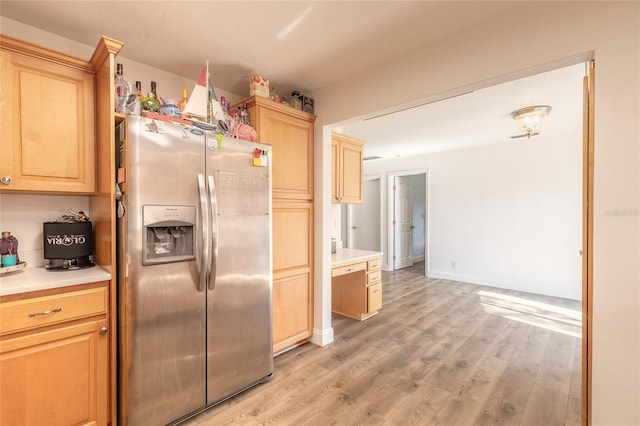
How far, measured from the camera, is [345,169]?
356 cm

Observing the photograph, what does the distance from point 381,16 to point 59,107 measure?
197cm

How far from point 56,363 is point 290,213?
1.76 metres

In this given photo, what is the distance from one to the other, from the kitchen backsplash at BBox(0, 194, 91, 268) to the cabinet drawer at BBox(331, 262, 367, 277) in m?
2.26

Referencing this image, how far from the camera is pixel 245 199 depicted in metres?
2.04

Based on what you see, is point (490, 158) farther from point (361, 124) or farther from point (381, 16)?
point (381, 16)

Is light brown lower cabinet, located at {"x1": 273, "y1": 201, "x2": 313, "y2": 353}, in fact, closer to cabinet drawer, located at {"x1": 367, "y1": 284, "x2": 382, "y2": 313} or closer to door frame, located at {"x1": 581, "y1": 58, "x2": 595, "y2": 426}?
cabinet drawer, located at {"x1": 367, "y1": 284, "x2": 382, "y2": 313}

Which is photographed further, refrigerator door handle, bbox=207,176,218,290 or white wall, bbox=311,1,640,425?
refrigerator door handle, bbox=207,176,218,290

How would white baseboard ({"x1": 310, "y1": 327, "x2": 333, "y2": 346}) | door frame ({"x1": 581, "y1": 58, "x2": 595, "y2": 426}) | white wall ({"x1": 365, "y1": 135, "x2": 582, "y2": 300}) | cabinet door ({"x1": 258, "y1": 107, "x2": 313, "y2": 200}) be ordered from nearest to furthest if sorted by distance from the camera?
door frame ({"x1": 581, "y1": 58, "x2": 595, "y2": 426})
cabinet door ({"x1": 258, "y1": 107, "x2": 313, "y2": 200})
white baseboard ({"x1": 310, "y1": 327, "x2": 333, "y2": 346})
white wall ({"x1": 365, "y1": 135, "x2": 582, "y2": 300})

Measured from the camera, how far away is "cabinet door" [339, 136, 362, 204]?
3512mm

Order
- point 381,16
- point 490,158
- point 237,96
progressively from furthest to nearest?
point 490,158 → point 237,96 → point 381,16

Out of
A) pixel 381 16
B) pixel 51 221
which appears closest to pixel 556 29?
pixel 381 16

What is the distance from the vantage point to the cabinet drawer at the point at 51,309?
133cm

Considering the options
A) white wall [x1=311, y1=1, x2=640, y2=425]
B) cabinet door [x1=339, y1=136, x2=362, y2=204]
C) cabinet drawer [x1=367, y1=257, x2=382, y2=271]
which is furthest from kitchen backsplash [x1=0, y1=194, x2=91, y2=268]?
white wall [x1=311, y1=1, x2=640, y2=425]

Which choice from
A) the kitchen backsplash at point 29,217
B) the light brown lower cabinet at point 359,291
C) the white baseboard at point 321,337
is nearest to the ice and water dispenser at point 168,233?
the kitchen backsplash at point 29,217
